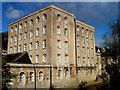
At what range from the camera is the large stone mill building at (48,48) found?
2066 centimetres

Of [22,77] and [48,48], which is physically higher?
[48,48]

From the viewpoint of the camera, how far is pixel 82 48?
31.4 m

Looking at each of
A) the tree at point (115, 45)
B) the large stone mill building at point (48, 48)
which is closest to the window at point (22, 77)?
the large stone mill building at point (48, 48)

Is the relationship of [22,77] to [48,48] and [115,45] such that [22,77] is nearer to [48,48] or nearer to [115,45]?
[48,48]

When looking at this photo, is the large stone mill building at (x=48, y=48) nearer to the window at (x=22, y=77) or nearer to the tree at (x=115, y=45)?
the window at (x=22, y=77)

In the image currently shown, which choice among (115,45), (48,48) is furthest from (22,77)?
(115,45)

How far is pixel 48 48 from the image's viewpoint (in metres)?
22.9

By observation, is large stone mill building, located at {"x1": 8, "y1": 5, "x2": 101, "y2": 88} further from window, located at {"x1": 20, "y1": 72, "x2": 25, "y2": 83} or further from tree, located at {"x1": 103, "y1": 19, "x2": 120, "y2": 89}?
tree, located at {"x1": 103, "y1": 19, "x2": 120, "y2": 89}

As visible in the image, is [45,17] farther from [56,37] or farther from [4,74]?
[4,74]

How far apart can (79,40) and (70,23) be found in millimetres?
5402

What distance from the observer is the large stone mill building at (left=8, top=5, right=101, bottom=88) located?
2066 centimetres

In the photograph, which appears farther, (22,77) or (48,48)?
(48,48)

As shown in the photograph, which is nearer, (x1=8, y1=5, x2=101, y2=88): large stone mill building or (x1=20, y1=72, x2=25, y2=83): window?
(x1=20, y1=72, x2=25, y2=83): window

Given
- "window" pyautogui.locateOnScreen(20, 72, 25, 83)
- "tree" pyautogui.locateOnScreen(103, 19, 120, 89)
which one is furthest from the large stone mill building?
"tree" pyautogui.locateOnScreen(103, 19, 120, 89)
